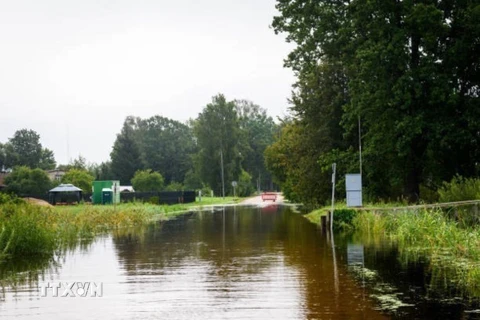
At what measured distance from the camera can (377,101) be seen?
92.9 ft

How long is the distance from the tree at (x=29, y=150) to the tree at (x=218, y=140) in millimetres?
38187

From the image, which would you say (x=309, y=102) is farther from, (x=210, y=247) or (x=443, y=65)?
(x=210, y=247)

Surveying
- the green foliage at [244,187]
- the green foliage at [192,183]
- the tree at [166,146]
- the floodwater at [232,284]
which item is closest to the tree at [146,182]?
the green foliage at [244,187]

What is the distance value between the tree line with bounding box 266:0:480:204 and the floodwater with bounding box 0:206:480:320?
28.3 ft

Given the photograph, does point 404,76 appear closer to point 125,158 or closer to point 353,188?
point 353,188

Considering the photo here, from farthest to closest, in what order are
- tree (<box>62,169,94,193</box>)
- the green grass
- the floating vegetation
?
tree (<box>62,169,94,193</box>) < the green grass < the floating vegetation

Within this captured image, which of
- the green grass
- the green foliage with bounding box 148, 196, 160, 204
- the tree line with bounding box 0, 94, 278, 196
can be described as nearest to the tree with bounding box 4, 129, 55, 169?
the tree line with bounding box 0, 94, 278, 196

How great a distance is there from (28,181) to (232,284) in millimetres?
70522

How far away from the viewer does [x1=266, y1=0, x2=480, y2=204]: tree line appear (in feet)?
89.8

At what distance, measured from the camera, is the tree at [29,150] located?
130m

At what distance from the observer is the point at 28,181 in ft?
259

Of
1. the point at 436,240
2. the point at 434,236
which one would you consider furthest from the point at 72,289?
the point at 434,236

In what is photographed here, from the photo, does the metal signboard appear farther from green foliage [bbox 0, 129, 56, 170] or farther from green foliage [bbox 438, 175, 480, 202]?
green foliage [bbox 0, 129, 56, 170]

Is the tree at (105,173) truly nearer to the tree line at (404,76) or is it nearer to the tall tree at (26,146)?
the tall tree at (26,146)
